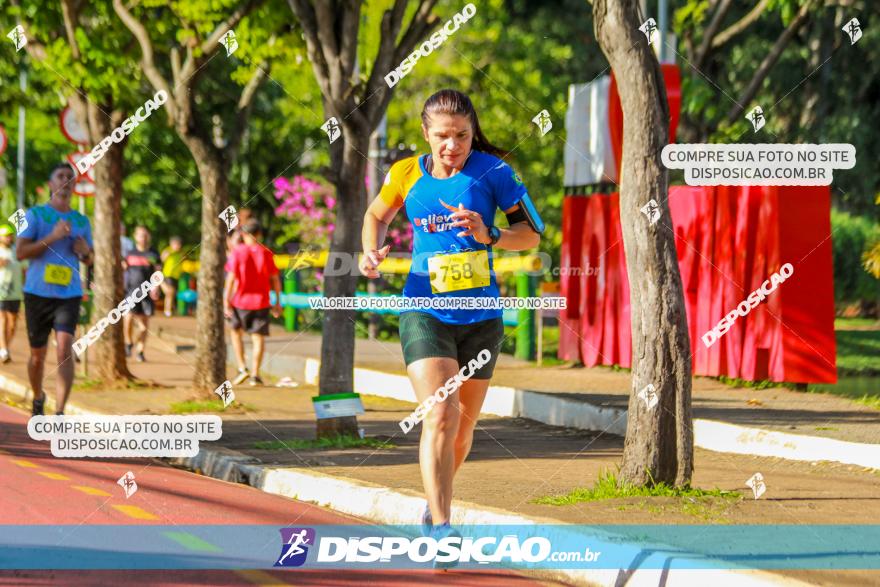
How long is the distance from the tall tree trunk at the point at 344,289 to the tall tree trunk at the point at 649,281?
134 inches

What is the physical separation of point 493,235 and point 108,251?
10.9m

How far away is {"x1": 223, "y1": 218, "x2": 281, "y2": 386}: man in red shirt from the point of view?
59.3ft

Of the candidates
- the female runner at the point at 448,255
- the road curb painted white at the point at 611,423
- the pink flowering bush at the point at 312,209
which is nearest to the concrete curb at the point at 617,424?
the road curb painted white at the point at 611,423

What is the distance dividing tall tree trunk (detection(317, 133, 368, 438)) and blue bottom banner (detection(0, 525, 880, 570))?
12.8ft

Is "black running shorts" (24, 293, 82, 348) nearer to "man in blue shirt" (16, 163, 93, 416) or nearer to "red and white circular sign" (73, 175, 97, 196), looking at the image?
"man in blue shirt" (16, 163, 93, 416)

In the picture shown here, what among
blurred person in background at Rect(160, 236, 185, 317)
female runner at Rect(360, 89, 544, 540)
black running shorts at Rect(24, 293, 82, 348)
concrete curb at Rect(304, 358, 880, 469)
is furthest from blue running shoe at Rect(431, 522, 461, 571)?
blurred person in background at Rect(160, 236, 185, 317)

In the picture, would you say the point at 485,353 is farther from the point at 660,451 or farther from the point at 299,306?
the point at 299,306

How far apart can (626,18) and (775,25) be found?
29.7 metres

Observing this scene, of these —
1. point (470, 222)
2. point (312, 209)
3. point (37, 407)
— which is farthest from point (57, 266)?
point (312, 209)

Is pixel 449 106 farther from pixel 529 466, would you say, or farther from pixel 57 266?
pixel 57 266

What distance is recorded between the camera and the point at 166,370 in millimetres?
20438

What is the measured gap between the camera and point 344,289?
1196 centimetres

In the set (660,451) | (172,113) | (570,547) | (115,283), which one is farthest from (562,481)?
(115,283)

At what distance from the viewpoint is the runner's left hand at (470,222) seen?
23.4 feet
